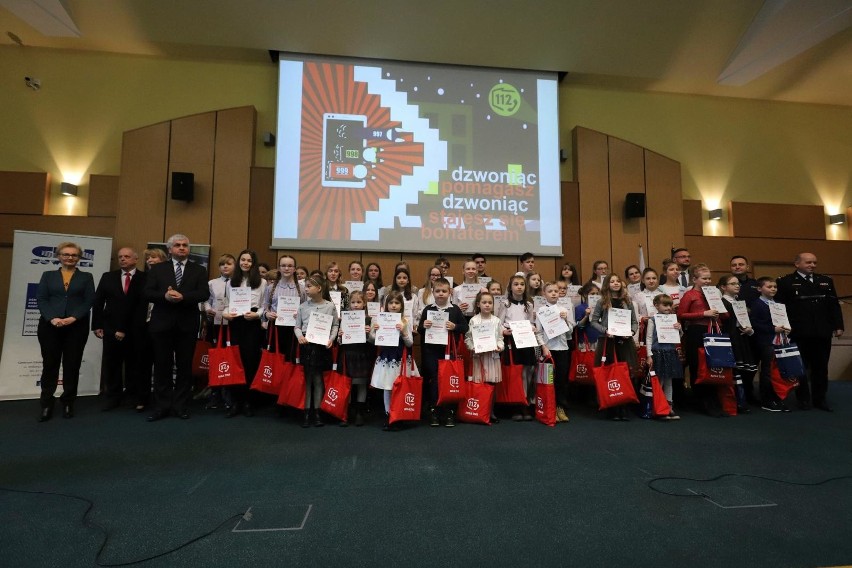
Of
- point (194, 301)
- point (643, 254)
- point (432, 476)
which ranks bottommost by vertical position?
point (432, 476)

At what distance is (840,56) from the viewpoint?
6.45 m

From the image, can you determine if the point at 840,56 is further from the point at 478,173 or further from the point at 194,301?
the point at 194,301

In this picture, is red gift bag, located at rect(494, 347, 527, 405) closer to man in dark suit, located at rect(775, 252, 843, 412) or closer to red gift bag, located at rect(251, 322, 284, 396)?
red gift bag, located at rect(251, 322, 284, 396)

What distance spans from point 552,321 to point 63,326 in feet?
14.2

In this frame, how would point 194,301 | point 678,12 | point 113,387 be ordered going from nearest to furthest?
point 194,301 < point 113,387 < point 678,12

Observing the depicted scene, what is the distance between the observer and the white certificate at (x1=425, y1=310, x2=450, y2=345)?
11.7 feet

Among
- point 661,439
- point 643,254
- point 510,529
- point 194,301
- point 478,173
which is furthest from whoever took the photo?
point 643,254

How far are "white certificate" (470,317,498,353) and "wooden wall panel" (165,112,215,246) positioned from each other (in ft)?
13.7

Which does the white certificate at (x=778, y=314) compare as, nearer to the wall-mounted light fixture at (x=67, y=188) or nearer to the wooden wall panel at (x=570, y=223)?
the wooden wall panel at (x=570, y=223)

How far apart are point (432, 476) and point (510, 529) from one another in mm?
687

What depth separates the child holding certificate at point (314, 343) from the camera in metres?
3.48

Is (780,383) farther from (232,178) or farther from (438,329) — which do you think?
(232,178)

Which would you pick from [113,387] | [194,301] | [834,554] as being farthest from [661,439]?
[113,387]

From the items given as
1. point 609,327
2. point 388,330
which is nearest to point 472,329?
point 388,330
